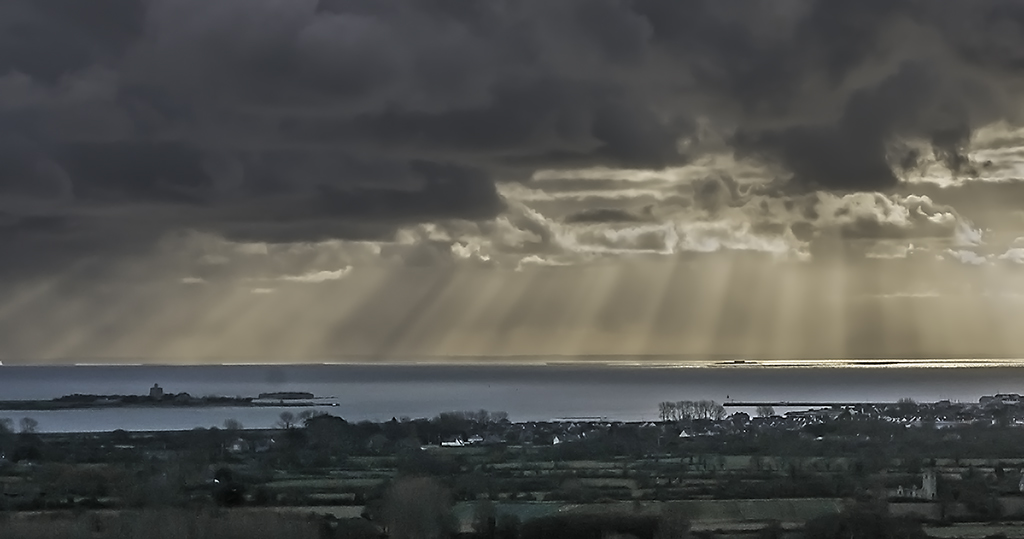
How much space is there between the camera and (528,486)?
4034 cm

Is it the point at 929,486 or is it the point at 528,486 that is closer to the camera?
the point at 929,486

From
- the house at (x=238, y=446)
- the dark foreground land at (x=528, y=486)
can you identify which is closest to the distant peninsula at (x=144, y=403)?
the dark foreground land at (x=528, y=486)

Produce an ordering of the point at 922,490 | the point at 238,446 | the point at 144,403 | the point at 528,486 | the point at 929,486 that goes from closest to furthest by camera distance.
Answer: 1. the point at 922,490
2. the point at 929,486
3. the point at 528,486
4. the point at 238,446
5. the point at 144,403

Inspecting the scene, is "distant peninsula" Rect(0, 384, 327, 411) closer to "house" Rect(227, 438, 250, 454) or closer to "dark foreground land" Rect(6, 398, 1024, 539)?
"dark foreground land" Rect(6, 398, 1024, 539)

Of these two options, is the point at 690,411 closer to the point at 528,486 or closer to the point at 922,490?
the point at 528,486

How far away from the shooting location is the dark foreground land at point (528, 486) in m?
30.4

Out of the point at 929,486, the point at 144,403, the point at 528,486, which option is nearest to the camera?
the point at 929,486

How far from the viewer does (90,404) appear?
485 feet

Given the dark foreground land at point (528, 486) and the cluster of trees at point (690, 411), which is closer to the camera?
the dark foreground land at point (528, 486)

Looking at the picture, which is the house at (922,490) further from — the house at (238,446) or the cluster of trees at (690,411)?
the cluster of trees at (690,411)

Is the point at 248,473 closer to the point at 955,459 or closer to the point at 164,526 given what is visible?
the point at 164,526

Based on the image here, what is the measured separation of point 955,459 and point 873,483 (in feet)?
30.1

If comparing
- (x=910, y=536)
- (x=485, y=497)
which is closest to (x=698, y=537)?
(x=910, y=536)

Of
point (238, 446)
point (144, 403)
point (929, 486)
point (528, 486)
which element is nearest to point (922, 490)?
point (929, 486)
